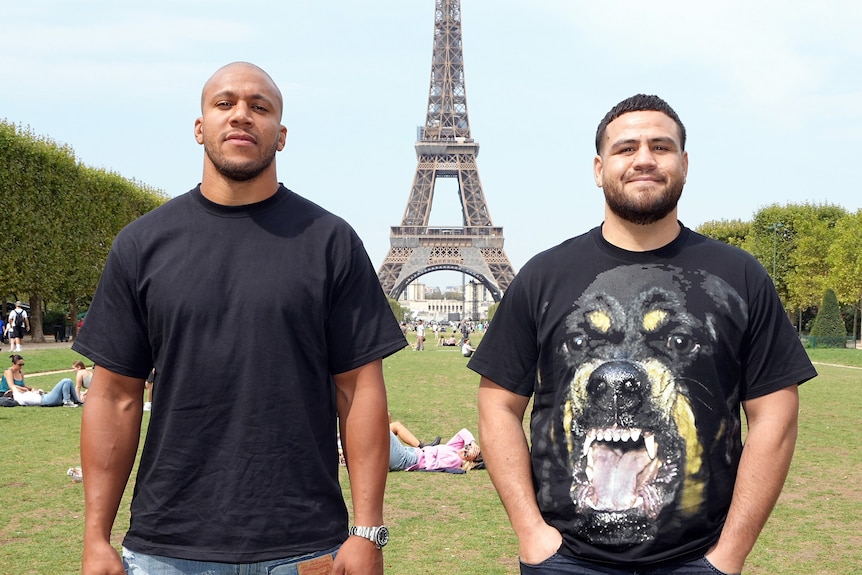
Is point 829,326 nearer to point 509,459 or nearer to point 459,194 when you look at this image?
point 459,194

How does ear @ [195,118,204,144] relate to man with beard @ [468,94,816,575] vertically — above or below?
above

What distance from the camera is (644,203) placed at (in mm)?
2863

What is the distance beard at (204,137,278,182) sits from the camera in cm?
288

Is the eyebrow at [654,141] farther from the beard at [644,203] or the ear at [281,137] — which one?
the ear at [281,137]

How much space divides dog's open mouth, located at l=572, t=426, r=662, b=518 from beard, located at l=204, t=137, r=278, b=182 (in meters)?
1.20

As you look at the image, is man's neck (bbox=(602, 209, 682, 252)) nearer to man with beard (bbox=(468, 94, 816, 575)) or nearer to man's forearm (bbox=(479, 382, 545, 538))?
man with beard (bbox=(468, 94, 816, 575))

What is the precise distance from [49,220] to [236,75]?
118 ft

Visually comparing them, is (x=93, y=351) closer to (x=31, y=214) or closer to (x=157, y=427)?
(x=157, y=427)

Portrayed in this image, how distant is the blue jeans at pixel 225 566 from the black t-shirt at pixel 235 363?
0.9 inches

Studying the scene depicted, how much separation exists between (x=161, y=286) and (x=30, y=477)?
708 centimetres

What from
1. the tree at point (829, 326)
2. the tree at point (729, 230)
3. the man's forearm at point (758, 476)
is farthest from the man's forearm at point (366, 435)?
the tree at point (729, 230)

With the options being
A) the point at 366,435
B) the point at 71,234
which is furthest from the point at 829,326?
the point at 366,435

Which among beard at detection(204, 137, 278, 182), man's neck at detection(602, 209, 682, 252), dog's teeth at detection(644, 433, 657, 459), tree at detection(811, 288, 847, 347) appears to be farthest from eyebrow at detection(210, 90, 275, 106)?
tree at detection(811, 288, 847, 347)

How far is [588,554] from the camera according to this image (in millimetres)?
2732
